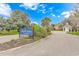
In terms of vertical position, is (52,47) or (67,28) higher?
(67,28)

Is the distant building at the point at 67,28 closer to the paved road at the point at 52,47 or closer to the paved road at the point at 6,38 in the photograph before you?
the paved road at the point at 52,47

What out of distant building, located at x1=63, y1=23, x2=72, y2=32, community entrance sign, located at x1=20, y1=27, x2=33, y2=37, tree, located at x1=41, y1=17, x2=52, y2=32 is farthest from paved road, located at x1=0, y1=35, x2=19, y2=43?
distant building, located at x1=63, y1=23, x2=72, y2=32

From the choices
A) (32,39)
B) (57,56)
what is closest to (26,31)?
(32,39)

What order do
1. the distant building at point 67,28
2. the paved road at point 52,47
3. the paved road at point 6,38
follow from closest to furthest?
the paved road at point 52,47, the paved road at point 6,38, the distant building at point 67,28

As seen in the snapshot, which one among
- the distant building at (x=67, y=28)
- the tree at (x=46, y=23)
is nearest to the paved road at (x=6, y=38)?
the tree at (x=46, y=23)

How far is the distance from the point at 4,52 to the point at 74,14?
1390 mm

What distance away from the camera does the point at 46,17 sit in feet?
14.5

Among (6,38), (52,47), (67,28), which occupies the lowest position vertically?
(52,47)

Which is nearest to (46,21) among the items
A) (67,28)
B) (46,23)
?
(46,23)

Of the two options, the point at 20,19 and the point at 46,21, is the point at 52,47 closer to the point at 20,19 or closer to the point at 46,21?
the point at 46,21

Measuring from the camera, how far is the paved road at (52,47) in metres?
4.26

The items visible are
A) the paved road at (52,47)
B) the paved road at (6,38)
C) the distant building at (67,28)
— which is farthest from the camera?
the distant building at (67,28)

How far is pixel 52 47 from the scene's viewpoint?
4391 mm

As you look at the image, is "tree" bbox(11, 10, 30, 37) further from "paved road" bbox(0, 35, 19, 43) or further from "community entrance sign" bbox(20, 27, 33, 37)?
"paved road" bbox(0, 35, 19, 43)
